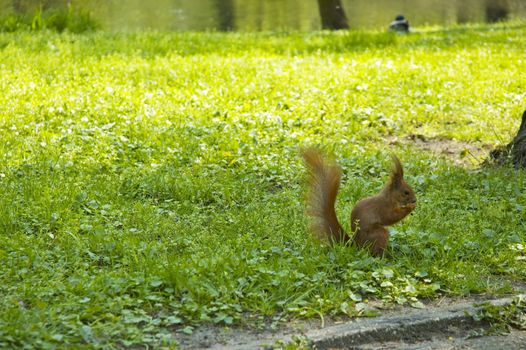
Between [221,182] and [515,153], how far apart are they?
2.38 meters

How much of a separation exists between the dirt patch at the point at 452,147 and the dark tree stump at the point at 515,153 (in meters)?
0.22

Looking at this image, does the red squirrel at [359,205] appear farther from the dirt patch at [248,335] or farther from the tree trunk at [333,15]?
the tree trunk at [333,15]

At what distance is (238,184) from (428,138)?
2.43m

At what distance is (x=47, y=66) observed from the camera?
10109 mm

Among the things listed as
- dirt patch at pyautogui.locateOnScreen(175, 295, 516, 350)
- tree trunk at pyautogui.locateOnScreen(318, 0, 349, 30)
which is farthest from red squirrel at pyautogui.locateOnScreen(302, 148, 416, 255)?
tree trunk at pyautogui.locateOnScreen(318, 0, 349, 30)

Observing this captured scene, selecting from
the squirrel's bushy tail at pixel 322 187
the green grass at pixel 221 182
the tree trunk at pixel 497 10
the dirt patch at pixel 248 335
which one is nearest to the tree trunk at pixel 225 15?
the tree trunk at pixel 497 10

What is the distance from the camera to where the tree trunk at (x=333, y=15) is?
17.6m

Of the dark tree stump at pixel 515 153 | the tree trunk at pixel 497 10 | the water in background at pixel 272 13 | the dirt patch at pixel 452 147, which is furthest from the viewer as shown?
the tree trunk at pixel 497 10

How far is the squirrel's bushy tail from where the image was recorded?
457 centimetres

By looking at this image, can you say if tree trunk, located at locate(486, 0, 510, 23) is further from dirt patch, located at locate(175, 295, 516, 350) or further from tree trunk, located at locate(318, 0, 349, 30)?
dirt patch, located at locate(175, 295, 516, 350)

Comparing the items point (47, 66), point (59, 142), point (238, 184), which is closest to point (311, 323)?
point (238, 184)

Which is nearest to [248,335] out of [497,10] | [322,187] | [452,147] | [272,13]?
[322,187]

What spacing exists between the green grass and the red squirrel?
124 mm

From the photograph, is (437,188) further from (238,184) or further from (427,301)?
(427,301)
